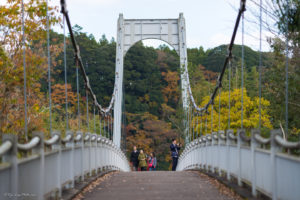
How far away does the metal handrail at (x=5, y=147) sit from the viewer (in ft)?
11.9

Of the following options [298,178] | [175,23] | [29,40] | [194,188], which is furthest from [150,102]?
[298,178]

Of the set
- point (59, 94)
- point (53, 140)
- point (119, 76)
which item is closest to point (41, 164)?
Answer: point (53, 140)

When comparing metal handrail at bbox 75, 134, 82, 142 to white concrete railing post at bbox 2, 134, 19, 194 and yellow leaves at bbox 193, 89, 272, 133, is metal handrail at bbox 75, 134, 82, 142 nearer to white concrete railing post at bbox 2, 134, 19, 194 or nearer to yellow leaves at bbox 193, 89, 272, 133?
white concrete railing post at bbox 2, 134, 19, 194

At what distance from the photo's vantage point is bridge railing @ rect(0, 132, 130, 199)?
3.85 m

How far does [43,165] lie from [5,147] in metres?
1.42

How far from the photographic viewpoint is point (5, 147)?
372 centimetres

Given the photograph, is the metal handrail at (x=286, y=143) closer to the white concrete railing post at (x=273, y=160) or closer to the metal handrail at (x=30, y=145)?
the white concrete railing post at (x=273, y=160)

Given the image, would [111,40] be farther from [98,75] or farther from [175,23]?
[175,23]

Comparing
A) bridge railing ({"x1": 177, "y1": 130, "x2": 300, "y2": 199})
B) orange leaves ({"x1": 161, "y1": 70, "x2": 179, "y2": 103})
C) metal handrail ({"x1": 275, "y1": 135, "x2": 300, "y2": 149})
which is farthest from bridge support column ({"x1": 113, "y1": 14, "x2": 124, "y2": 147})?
metal handrail ({"x1": 275, "y1": 135, "x2": 300, "y2": 149})

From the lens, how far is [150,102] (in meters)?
50.6

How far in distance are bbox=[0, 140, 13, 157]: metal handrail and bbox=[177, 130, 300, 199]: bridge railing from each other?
218 centimetres

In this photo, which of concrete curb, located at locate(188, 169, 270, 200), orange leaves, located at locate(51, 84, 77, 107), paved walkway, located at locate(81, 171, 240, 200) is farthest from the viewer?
orange leaves, located at locate(51, 84, 77, 107)

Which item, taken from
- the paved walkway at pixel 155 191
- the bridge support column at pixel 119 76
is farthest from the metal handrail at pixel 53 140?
the bridge support column at pixel 119 76

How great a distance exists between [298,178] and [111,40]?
61.4 meters
